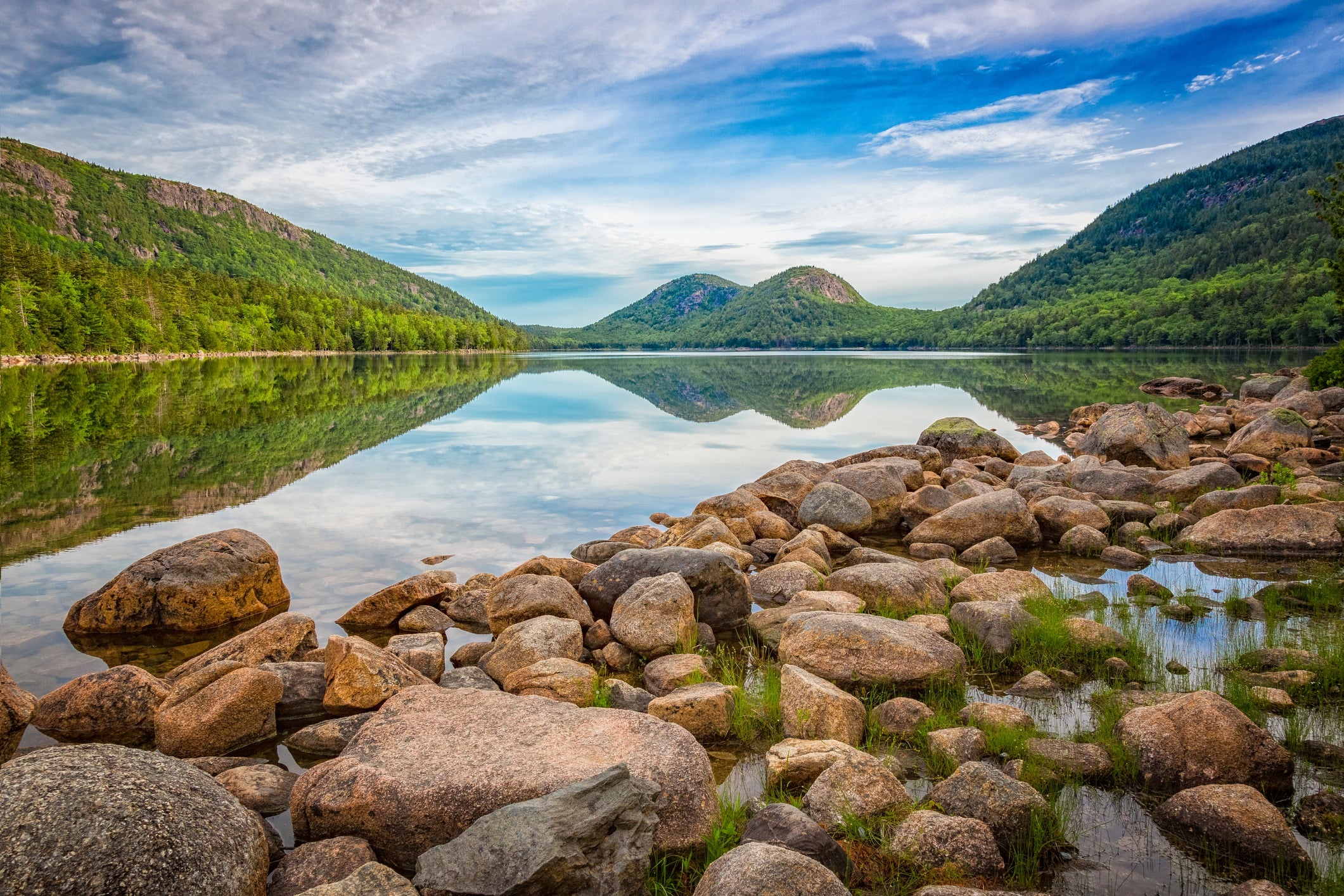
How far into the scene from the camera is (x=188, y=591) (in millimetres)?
10109

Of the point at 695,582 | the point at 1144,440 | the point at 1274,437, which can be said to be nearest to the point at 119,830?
the point at 695,582

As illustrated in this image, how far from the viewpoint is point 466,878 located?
165 inches

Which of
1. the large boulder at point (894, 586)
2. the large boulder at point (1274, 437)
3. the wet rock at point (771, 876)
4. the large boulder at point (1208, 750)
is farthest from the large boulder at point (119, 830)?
the large boulder at point (1274, 437)

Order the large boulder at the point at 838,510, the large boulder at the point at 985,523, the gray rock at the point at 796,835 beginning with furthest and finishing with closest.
→ the large boulder at the point at 838,510, the large boulder at the point at 985,523, the gray rock at the point at 796,835

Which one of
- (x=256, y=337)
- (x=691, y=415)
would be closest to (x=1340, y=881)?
(x=691, y=415)

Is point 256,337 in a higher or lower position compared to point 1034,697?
higher

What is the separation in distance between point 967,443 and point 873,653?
16.3 m

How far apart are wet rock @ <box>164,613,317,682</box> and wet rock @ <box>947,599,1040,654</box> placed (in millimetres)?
7697

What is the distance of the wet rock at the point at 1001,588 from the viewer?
32.4 feet

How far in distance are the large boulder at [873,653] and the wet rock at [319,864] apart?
462 cm

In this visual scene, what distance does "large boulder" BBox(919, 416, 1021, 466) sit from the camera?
22.2m

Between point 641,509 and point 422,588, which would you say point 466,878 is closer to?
Result: point 422,588

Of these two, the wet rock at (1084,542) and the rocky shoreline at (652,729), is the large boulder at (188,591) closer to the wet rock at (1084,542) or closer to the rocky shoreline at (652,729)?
the rocky shoreline at (652,729)

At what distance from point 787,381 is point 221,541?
56130 mm
